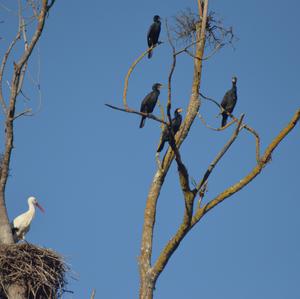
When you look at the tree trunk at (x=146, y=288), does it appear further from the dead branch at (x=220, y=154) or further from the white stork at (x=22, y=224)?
the white stork at (x=22, y=224)

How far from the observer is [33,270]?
8.20 metres

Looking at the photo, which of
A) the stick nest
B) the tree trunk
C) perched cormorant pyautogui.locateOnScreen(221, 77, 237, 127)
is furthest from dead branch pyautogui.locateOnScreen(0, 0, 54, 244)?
perched cormorant pyautogui.locateOnScreen(221, 77, 237, 127)

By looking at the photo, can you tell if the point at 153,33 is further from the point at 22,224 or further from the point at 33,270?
the point at 33,270

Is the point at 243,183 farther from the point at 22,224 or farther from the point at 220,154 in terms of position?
the point at 22,224

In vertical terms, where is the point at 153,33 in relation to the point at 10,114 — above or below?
above

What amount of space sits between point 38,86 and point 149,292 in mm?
3129

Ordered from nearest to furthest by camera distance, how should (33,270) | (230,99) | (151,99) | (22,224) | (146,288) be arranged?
(146,288) → (33,270) → (151,99) → (22,224) → (230,99)

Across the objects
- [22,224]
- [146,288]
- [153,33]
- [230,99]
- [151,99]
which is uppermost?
[153,33]

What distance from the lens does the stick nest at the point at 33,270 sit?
801 cm

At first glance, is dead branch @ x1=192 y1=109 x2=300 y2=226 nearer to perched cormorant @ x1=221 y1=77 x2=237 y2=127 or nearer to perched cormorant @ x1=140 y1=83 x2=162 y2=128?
perched cormorant @ x1=140 y1=83 x2=162 y2=128

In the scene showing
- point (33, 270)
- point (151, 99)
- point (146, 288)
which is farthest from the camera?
point (151, 99)

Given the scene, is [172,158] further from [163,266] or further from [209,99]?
[163,266]

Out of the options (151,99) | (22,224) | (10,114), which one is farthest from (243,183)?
(22,224)

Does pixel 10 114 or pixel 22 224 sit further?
pixel 22 224
